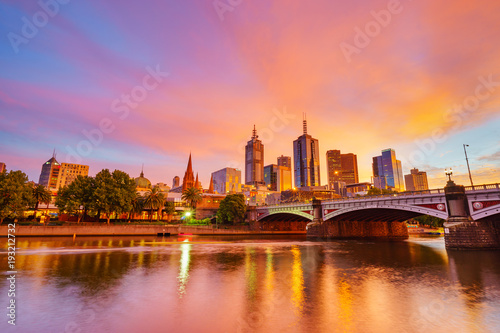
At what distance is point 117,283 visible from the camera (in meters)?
16.4

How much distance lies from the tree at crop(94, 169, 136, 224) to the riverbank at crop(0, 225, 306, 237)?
14.6 ft

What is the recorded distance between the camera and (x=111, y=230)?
6312 cm

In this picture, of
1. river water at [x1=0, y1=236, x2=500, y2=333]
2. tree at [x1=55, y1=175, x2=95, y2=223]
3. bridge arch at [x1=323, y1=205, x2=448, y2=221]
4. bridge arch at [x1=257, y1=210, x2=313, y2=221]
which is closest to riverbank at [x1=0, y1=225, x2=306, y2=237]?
tree at [x1=55, y1=175, x2=95, y2=223]

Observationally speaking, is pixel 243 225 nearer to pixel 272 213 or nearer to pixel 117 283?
pixel 272 213

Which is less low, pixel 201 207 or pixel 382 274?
pixel 201 207

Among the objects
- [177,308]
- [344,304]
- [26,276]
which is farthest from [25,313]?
[344,304]

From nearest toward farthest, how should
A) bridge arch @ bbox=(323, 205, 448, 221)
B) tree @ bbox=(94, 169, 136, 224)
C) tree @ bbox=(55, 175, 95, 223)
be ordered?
bridge arch @ bbox=(323, 205, 448, 221)
tree @ bbox=(55, 175, 95, 223)
tree @ bbox=(94, 169, 136, 224)

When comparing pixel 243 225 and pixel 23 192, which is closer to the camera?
pixel 23 192

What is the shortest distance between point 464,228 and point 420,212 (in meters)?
7.99

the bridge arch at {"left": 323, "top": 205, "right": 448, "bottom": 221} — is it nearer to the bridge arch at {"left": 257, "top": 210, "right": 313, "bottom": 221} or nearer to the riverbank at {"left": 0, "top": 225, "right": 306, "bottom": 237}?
the bridge arch at {"left": 257, "top": 210, "right": 313, "bottom": 221}

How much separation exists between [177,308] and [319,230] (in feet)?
191

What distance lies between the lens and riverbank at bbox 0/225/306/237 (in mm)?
54250

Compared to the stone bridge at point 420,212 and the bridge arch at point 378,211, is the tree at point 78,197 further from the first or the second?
the bridge arch at point 378,211

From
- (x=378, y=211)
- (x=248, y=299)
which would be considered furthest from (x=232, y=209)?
(x=248, y=299)
